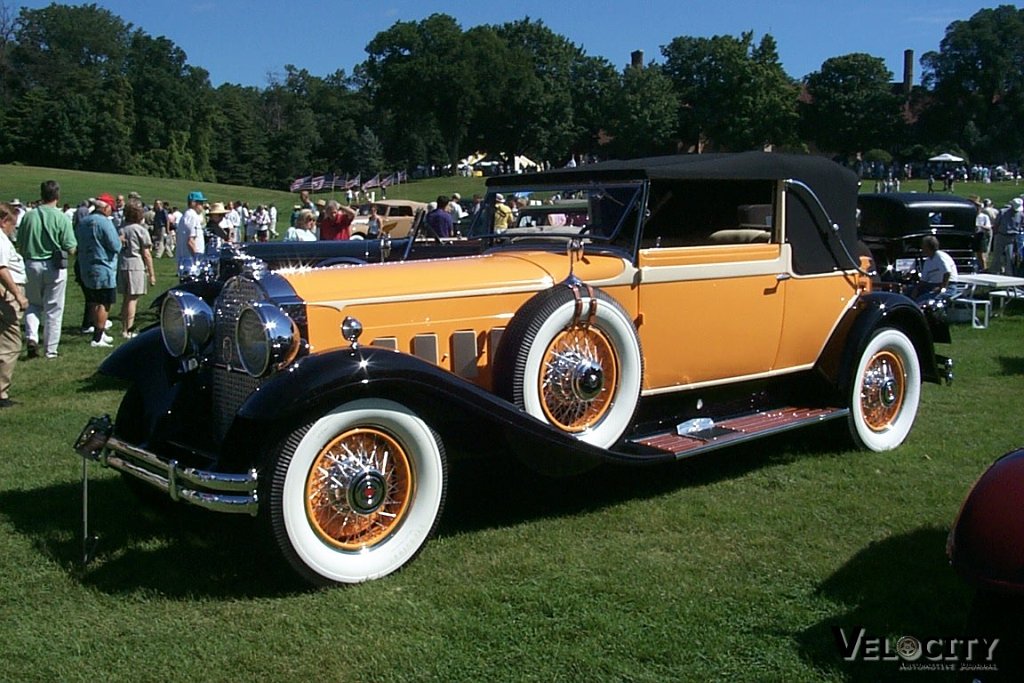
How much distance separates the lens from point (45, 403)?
7.83 metres

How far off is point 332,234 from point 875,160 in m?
61.5

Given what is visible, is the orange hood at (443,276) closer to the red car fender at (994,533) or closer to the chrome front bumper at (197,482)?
the chrome front bumper at (197,482)

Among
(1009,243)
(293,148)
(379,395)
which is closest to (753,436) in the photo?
(379,395)

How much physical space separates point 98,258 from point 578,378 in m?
7.43

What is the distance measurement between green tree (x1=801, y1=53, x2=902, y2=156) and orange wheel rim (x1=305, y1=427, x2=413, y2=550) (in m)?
82.0

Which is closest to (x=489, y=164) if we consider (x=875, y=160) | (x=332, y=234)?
(x=875, y=160)

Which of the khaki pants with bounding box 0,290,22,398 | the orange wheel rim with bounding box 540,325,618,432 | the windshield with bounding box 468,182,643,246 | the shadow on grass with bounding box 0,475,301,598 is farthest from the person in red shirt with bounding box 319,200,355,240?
the orange wheel rim with bounding box 540,325,618,432

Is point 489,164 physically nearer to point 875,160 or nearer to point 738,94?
point 738,94

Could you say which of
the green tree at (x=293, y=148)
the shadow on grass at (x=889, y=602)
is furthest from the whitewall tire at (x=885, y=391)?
the green tree at (x=293, y=148)

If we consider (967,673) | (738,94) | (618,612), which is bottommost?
(618,612)

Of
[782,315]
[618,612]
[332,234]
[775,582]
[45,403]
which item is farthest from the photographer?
[332,234]

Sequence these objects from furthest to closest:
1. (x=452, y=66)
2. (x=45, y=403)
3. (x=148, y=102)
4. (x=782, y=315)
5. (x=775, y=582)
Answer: (x=148, y=102)
(x=452, y=66)
(x=45, y=403)
(x=782, y=315)
(x=775, y=582)

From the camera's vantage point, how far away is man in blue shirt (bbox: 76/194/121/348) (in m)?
10.3

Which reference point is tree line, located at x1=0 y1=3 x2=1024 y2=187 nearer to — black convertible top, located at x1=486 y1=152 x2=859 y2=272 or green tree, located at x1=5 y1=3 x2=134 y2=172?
green tree, located at x1=5 y1=3 x2=134 y2=172
